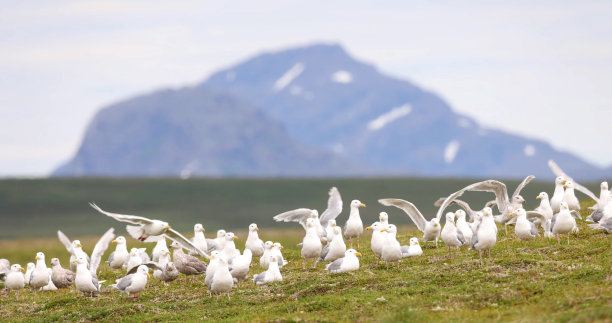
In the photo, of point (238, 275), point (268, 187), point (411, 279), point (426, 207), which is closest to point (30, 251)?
point (238, 275)

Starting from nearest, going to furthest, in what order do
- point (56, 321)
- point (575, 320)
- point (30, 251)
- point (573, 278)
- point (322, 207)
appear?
1. point (575, 320)
2. point (573, 278)
3. point (56, 321)
4. point (30, 251)
5. point (322, 207)

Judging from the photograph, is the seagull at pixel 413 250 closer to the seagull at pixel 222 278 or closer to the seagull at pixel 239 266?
the seagull at pixel 239 266

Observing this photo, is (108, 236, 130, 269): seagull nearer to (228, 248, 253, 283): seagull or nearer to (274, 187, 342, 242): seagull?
(274, 187, 342, 242): seagull

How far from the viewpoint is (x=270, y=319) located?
857 inches

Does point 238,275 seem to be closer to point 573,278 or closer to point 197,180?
point 573,278

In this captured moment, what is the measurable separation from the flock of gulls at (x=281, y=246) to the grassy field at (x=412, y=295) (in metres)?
0.48

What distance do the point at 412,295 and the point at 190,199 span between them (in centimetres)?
11370

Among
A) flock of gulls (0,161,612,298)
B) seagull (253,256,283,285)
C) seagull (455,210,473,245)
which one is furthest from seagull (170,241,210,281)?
seagull (455,210,473,245)

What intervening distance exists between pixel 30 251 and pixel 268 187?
95261 mm

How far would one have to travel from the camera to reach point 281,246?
97.9 feet

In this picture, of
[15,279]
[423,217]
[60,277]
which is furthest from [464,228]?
[15,279]

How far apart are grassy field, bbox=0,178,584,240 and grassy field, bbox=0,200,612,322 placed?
75.3 meters

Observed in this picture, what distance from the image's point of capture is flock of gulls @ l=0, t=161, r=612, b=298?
2712cm

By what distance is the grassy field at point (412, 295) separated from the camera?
21031mm
